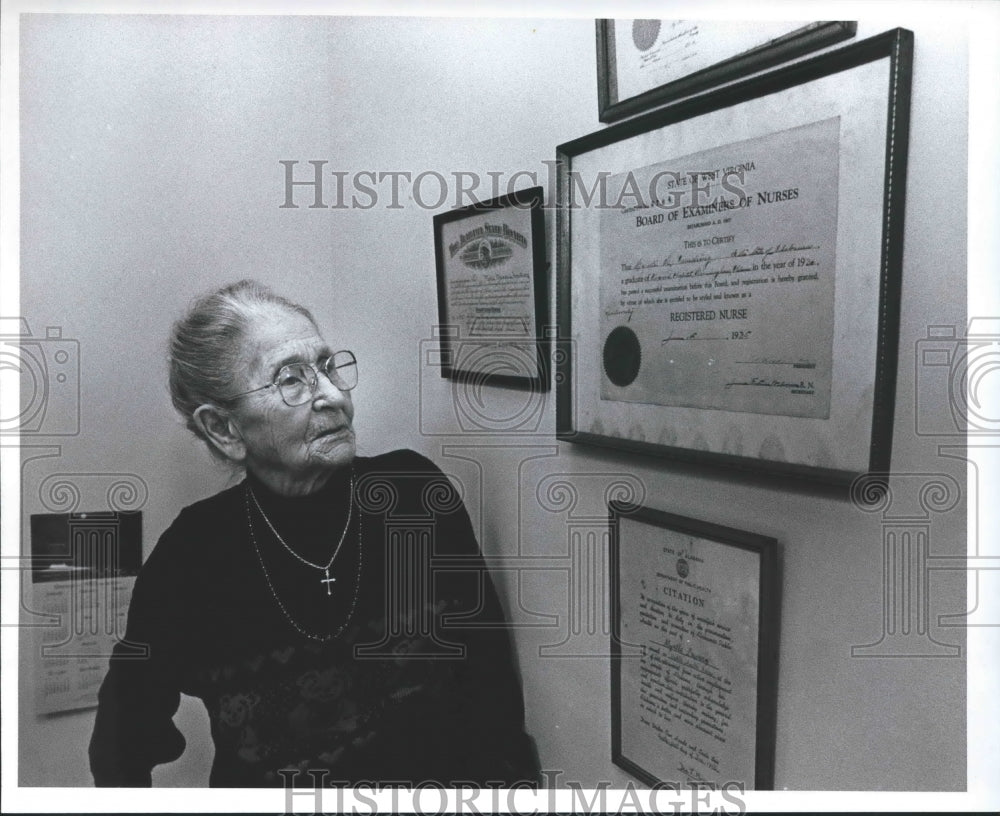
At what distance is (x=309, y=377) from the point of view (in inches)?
38.1

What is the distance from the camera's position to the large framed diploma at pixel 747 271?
0.80 m

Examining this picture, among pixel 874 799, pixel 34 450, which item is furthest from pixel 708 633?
pixel 34 450

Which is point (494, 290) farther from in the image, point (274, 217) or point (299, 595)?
point (299, 595)

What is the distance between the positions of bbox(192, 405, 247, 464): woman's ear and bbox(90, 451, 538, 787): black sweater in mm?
37

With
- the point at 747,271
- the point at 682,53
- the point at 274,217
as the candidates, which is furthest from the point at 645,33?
the point at 274,217

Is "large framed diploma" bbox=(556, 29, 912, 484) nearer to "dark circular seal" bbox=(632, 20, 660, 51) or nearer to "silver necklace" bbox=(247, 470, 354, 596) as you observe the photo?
"dark circular seal" bbox=(632, 20, 660, 51)

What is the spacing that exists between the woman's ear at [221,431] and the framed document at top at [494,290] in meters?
0.24

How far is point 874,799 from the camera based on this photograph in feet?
2.86

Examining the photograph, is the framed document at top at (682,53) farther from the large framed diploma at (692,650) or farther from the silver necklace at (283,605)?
the silver necklace at (283,605)

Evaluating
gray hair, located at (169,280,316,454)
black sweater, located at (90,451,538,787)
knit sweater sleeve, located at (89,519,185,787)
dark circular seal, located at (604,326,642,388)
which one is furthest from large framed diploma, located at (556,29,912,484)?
knit sweater sleeve, located at (89,519,185,787)

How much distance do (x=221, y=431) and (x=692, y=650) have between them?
56 cm

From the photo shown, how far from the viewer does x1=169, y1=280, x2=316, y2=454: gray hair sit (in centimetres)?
97

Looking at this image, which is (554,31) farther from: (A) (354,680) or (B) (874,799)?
(B) (874,799)

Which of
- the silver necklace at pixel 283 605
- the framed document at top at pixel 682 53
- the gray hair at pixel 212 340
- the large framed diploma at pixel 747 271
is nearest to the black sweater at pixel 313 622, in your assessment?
the silver necklace at pixel 283 605
